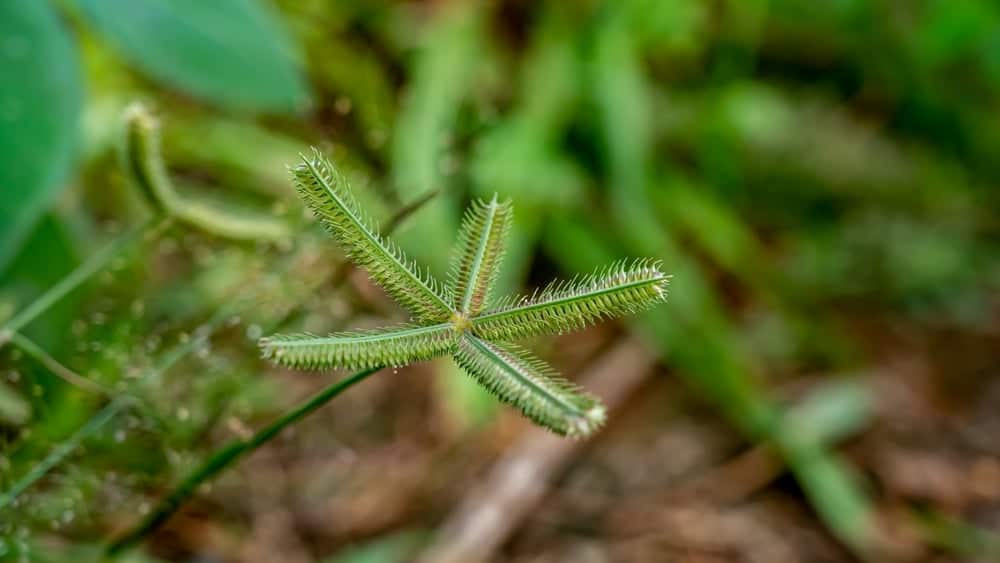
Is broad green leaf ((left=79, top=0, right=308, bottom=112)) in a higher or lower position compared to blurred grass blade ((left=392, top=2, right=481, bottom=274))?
lower

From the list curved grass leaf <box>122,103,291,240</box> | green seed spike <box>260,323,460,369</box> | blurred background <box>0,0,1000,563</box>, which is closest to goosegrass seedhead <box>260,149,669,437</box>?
green seed spike <box>260,323,460,369</box>

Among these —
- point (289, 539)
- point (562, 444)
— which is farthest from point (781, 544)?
point (289, 539)

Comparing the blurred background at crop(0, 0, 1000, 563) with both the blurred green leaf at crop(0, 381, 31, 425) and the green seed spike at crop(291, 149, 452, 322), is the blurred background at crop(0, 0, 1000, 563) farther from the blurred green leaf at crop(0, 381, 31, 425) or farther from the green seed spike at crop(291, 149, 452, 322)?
the green seed spike at crop(291, 149, 452, 322)

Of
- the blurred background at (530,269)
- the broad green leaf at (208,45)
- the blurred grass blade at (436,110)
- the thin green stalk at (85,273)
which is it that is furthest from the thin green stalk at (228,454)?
the blurred grass blade at (436,110)

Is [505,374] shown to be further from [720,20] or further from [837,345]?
[720,20]

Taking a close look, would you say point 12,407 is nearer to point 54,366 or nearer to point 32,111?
point 54,366

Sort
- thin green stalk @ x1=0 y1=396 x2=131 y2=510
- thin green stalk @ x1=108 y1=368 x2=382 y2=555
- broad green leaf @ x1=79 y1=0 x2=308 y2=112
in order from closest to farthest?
thin green stalk @ x1=108 y1=368 x2=382 y2=555 < thin green stalk @ x1=0 y1=396 x2=131 y2=510 < broad green leaf @ x1=79 y1=0 x2=308 y2=112
